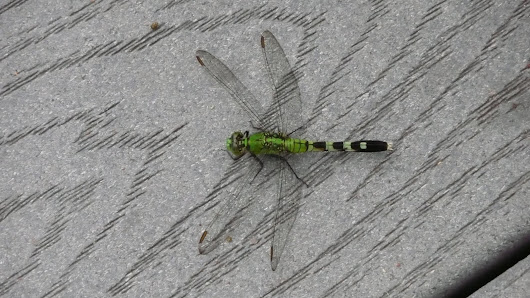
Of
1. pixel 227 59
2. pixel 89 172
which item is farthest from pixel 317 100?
pixel 89 172

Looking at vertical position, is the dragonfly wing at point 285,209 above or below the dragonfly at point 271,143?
below

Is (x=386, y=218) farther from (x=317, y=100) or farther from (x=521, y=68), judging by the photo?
(x=521, y=68)

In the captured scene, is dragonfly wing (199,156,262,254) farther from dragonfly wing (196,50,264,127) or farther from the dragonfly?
dragonfly wing (196,50,264,127)

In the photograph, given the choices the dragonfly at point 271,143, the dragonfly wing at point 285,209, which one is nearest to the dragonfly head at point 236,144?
the dragonfly at point 271,143

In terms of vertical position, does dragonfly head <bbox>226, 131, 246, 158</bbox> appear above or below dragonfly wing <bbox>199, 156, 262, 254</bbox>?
above

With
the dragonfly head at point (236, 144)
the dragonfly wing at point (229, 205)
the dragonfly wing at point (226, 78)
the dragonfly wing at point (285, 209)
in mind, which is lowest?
the dragonfly wing at point (285, 209)

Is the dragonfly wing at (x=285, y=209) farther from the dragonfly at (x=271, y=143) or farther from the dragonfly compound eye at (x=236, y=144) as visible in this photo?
the dragonfly compound eye at (x=236, y=144)

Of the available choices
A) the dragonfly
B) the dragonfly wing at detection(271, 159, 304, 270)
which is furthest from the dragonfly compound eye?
the dragonfly wing at detection(271, 159, 304, 270)
